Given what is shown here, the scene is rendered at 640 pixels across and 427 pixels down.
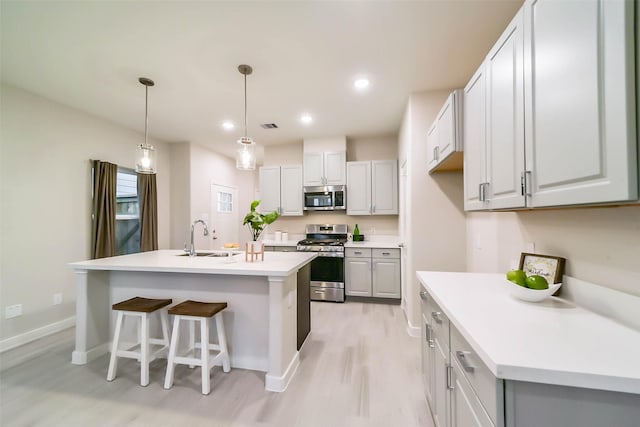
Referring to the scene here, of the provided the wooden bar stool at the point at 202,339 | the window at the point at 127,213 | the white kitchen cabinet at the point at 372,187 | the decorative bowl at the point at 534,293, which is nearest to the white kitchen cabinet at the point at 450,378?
the decorative bowl at the point at 534,293

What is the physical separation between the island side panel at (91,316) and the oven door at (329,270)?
258 centimetres

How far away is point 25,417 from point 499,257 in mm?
3552

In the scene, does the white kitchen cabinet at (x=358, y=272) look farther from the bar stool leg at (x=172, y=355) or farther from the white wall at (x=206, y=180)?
the white wall at (x=206, y=180)

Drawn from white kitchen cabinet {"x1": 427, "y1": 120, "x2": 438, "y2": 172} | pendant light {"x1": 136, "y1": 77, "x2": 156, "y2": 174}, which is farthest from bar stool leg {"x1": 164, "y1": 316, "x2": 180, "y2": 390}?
white kitchen cabinet {"x1": 427, "y1": 120, "x2": 438, "y2": 172}

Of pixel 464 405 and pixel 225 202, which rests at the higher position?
pixel 225 202

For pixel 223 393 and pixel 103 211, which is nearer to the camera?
pixel 223 393

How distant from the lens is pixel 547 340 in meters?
0.86

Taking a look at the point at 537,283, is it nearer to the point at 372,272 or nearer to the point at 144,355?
the point at 144,355

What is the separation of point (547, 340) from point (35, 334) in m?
4.50

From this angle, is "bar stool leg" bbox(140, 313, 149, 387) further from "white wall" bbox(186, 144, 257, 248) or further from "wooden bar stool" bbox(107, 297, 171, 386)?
"white wall" bbox(186, 144, 257, 248)

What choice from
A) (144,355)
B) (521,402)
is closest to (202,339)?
(144,355)

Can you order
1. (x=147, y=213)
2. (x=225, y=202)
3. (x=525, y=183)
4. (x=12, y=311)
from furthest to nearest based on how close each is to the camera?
(x=225, y=202), (x=147, y=213), (x=12, y=311), (x=525, y=183)

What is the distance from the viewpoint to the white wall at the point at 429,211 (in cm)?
279

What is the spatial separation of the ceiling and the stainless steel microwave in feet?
4.49
